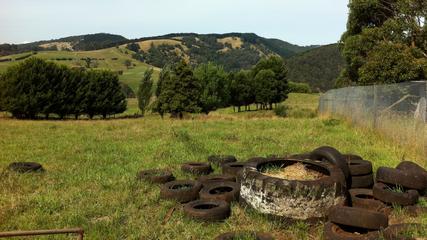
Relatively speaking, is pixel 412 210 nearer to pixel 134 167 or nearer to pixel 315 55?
pixel 134 167

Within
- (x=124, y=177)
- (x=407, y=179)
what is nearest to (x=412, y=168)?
(x=407, y=179)

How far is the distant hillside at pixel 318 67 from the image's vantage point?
12719cm

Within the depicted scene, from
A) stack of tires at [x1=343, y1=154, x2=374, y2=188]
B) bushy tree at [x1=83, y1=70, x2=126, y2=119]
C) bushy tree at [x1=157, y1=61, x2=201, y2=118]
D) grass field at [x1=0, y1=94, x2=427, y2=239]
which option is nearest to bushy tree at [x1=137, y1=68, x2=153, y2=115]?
bushy tree at [x1=83, y1=70, x2=126, y2=119]

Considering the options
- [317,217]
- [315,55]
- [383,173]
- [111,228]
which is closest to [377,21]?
[383,173]

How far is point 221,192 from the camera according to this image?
25.1ft

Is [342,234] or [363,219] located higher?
[363,219]

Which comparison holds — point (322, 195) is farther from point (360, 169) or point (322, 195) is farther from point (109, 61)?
point (109, 61)

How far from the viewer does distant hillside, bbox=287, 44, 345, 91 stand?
417 ft

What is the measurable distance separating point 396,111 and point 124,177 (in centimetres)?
896

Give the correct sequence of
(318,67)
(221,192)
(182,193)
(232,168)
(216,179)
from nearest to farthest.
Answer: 1. (182,193)
2. (221,192)
3. (216,179)
4. (232,168)
5. (318,67)

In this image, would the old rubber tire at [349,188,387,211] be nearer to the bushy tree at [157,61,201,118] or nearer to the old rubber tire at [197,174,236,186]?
the old rubber tire at [197,174,236,186]

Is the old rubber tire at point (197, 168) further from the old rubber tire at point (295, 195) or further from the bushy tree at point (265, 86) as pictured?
the bushy tree at point (265, 86)

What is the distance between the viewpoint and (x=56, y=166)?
35.6ft

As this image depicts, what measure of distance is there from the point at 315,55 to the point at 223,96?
3636 inches
